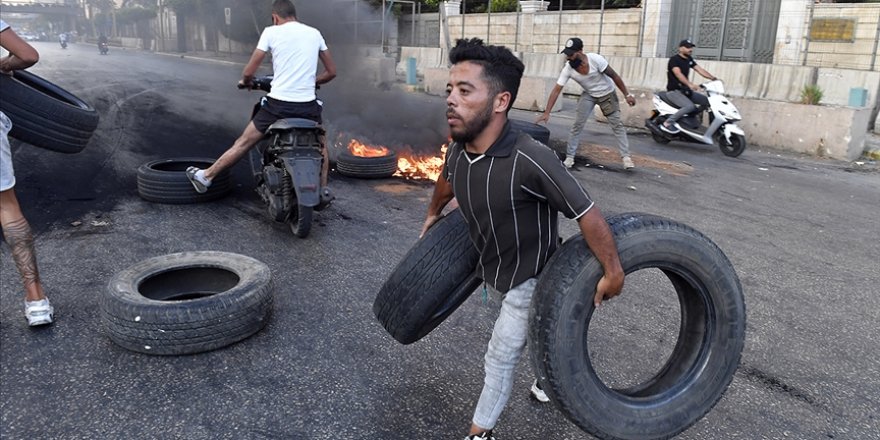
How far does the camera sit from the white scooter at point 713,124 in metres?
10.8

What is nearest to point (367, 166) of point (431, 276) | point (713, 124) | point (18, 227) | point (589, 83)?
point (589, 83)

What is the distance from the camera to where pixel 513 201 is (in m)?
2.33

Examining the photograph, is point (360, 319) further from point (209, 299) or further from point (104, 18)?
point (104, 18)

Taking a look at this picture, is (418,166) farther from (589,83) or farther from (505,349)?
(505,349)

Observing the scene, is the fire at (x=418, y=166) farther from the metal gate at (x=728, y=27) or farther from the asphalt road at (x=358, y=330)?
the metal gate at (x=728, y=27)

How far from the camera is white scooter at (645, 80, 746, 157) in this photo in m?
10.8

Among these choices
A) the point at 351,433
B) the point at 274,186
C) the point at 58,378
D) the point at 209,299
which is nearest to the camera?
the point at 351,433

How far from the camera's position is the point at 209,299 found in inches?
135

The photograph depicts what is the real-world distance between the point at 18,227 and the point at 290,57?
274cm

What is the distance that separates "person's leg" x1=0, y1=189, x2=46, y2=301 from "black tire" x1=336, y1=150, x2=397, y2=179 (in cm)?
464

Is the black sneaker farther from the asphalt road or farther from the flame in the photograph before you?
the flame

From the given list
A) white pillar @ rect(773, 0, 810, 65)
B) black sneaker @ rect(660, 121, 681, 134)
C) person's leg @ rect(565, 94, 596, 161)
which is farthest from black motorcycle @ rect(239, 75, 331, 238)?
white pillar @ rect(773, 0, 810, 65)

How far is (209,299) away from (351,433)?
1.24 metres

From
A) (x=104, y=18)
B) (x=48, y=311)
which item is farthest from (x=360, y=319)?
(x=104, y=18)
